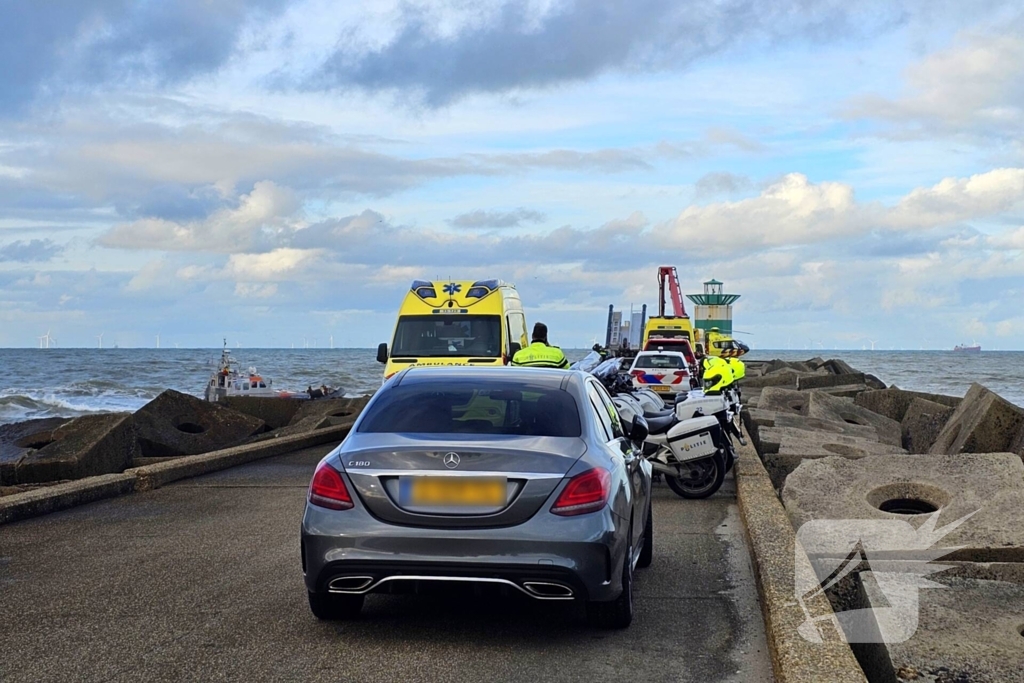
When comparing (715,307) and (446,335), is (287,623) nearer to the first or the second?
(446,335)

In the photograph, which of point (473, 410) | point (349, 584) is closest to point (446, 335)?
point (473, 410)

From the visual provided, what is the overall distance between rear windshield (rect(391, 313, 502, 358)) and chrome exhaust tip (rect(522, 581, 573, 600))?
12902 mm

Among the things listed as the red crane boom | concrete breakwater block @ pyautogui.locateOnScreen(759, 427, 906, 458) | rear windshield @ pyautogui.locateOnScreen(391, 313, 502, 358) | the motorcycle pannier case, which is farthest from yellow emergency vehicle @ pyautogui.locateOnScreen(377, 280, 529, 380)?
the red crane boom

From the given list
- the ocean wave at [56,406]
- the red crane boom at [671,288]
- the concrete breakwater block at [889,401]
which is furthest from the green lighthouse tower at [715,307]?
the concrete breakwater block at [889,401]

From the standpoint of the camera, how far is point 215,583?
7551 millimetres

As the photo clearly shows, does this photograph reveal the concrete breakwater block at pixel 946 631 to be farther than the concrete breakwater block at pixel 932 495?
No

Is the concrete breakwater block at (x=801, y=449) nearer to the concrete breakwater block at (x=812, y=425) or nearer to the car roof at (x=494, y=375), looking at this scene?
the concrete breakwater block at (x=812, y=425)

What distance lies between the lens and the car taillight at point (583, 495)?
5930mm

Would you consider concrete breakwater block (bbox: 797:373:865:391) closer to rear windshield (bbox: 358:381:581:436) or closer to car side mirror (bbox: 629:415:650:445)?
car side mirror (bbox: 629:415:650:445)

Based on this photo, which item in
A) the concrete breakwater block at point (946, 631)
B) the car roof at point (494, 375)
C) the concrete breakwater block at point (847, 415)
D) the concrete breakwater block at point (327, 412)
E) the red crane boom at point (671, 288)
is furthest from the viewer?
the red crane boom at point (671, 288)

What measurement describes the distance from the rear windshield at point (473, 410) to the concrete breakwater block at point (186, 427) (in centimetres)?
1163

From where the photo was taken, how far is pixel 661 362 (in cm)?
3062

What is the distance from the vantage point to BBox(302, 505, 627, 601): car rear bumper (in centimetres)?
583

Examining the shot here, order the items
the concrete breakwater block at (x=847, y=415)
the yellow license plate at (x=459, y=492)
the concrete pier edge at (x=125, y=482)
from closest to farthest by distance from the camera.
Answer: the yellow license plate at (x=459, y=492), the concrete pier edge at (x=125, y=482), the concrete breakwater block at (x=847, y=415)
